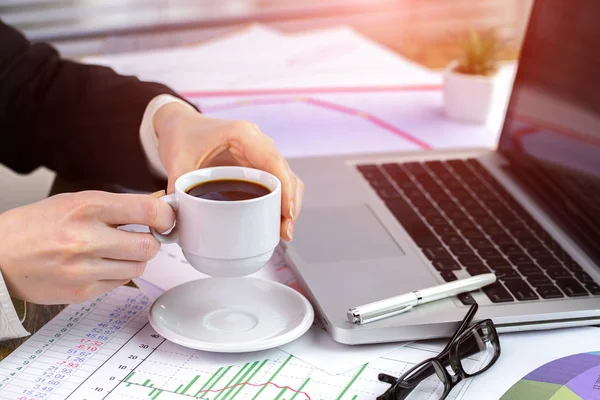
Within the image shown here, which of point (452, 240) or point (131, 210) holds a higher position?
point (131, 210)

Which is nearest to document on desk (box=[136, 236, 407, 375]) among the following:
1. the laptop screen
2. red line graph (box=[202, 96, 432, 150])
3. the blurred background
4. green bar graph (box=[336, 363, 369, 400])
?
green bar graph (box=[336, 363, 369, 400])

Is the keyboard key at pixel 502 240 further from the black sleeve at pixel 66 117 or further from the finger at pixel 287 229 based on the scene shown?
the black sleeve at pixel 66 117

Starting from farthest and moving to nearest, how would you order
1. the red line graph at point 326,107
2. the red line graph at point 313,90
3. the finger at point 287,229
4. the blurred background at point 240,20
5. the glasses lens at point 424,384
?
the blurred background at point 240,20 < the red line graph at point 313,90 < the red line graph at point 326,107 < the finger at point 287,229 < the glasses lens at point 424,384

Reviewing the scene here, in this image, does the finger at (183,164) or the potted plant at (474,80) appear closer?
the finger at (183,164)

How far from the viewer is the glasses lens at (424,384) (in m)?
0.59

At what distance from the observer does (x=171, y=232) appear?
654 mm

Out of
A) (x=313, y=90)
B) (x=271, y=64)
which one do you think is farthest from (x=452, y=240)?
(x=271, y=64)

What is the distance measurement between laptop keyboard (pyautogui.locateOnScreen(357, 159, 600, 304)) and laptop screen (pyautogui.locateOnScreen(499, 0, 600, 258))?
5cm

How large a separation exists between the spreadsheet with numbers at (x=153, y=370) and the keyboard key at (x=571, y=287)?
15 centimetres

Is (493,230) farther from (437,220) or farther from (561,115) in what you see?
(561,115)

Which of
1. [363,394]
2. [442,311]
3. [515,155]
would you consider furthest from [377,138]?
[363,394]

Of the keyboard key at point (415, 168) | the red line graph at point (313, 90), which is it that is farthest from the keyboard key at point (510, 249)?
the red line graph at point (313, 90)

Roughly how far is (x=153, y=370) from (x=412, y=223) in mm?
Answer: 385

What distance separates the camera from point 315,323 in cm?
70
